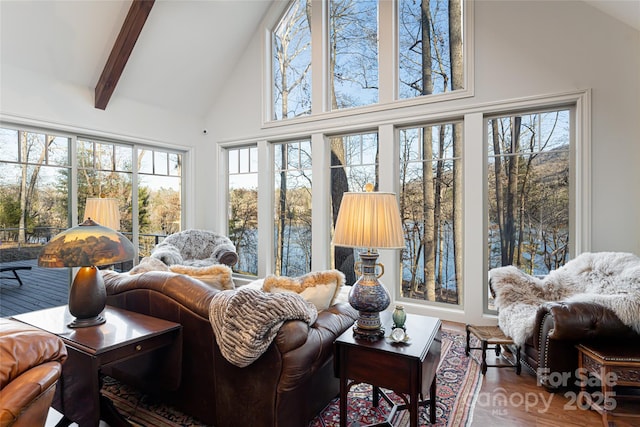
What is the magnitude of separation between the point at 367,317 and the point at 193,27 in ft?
15.4

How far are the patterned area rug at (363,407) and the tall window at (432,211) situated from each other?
150 cm

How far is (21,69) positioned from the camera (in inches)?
146

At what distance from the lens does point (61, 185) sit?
13.5 feet

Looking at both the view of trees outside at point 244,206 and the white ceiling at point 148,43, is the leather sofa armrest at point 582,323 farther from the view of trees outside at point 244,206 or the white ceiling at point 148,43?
the white ceiling at point 148,43

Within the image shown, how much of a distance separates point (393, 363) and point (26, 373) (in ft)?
4.64

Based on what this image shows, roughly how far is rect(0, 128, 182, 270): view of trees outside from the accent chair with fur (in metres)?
4.78

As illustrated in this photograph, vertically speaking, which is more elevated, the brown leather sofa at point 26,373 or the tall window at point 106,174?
the tall window at point 106,174

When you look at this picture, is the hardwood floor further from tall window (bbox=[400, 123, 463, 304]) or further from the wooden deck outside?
the wooden deck outside

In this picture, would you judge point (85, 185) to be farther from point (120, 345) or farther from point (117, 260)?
point (120, 345)

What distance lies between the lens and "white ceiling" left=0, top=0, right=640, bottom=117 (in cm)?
350

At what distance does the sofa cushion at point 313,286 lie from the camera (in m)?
1.96

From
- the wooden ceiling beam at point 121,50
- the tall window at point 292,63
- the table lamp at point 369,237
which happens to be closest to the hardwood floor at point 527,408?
the table lamp at point 369,237

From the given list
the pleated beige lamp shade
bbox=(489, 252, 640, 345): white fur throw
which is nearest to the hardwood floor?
bbox=(489, 252, 640, 345): white fur throw

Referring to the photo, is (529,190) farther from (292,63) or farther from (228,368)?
(292,63)
